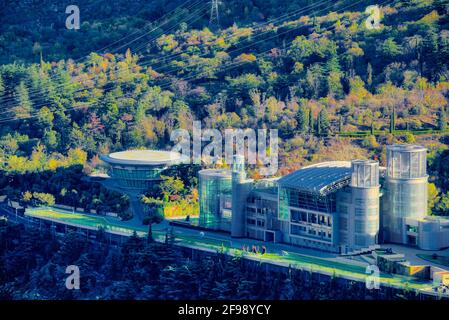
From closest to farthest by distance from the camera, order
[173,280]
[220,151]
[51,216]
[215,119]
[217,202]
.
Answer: [173,280]
[217,202]
[51,216]
[220,151]
[215,119]

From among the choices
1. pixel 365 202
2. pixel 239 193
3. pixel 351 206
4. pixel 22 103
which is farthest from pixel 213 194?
pixel 22 103

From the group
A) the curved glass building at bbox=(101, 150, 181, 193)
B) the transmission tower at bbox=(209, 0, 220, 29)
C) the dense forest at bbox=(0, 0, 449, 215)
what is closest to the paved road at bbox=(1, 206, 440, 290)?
the curved glass building at bbox=(101, 150, 181, 193)

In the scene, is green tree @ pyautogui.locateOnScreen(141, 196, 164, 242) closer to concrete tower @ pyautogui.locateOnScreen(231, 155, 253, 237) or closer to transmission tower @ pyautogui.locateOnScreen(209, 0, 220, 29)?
concrete tower @ pyautogui.locateOnScreen(231, 155, 253, 237)

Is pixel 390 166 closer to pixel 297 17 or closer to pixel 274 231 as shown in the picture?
pixel 274 231

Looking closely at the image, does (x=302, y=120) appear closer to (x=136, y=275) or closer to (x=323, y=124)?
(x=323, y=124)

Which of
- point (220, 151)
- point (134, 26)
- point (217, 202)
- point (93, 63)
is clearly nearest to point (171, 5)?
point (134, 26)

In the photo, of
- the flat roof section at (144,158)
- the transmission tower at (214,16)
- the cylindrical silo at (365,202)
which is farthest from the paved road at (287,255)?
the transmission tower at (214,16)
